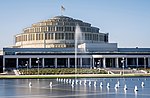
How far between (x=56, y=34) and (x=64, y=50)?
10891mm

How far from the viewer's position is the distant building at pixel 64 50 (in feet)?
421

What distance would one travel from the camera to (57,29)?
472ft

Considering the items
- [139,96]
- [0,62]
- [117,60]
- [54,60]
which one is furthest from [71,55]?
[139,96]

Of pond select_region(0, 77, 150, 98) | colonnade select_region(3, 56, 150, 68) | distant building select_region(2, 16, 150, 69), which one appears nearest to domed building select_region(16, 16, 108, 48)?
distant building select_region(2, 16, 150, 69)

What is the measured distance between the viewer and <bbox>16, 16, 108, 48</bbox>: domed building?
142 meters

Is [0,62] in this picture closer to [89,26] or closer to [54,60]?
[54,60]

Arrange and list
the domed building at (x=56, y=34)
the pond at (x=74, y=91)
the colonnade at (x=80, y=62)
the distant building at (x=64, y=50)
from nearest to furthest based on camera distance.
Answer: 1. the pond at (x=74, y=91)
2. the colonnade at (x=80, y=62)
3. the distant building at (x=64, y=50)
4. the domed building at (x=56, y=34)

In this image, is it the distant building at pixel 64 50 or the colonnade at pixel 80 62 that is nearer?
the colonnade at pixel 80 62

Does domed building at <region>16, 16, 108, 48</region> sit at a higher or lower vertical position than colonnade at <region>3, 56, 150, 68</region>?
higher

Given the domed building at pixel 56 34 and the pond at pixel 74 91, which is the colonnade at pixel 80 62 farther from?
the pond at pixel 74 91

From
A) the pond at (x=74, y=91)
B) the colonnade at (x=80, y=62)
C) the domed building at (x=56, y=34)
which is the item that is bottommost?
the pond at (x=74, y=91)

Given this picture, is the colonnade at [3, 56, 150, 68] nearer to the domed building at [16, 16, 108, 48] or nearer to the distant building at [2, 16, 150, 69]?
the distant building at [2, 16, 150, 69]

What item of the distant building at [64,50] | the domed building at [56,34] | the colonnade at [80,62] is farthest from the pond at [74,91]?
the domed building at [56,34]

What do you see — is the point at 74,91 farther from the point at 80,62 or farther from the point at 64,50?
the point at 64,50
